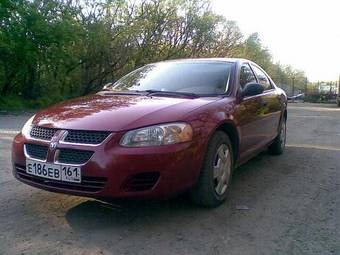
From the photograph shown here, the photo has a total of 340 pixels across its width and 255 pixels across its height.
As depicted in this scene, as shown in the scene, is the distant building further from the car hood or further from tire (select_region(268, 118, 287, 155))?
the car hood

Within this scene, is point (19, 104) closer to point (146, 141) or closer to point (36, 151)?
point (36, 151)

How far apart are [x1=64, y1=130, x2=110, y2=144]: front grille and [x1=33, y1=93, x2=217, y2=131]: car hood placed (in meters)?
0.04

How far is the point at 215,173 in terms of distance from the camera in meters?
4.04

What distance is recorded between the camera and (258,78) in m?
5.82

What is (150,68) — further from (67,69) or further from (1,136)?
(67,69)

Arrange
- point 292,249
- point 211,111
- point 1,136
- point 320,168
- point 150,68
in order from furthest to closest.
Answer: point 1,136 < point 320,168 < point 150,68 < point 211,111 < point 292,249

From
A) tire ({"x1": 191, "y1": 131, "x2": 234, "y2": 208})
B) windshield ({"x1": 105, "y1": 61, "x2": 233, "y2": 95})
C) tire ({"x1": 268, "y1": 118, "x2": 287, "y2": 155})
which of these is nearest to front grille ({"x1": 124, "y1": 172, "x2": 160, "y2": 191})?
tire ({"x1": 191, "y1": 131, "x2": 234, "y2": 208})

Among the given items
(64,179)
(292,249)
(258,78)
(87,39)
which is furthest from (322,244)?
(87,39)

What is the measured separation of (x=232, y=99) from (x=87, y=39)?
16.0 m

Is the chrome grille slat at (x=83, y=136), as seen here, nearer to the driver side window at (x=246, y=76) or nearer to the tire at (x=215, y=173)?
the tire at (x=215, y=173)

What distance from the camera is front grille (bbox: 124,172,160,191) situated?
339 cm

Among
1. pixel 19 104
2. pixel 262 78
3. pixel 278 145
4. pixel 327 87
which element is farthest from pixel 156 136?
pixel 327 87

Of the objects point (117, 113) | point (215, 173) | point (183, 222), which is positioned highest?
point (117, 113)

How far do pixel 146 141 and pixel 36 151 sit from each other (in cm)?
99
